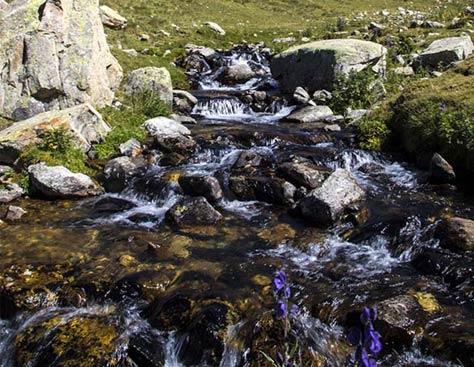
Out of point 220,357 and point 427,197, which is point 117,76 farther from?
point 220,357

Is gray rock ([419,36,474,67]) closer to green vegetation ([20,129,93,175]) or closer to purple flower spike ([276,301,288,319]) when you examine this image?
green vegetation ([20,129,93,175])

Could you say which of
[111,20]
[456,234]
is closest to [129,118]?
[456,234]

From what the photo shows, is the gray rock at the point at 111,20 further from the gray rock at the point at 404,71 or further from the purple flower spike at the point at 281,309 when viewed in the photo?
the purple flower spike at the point at 281,309

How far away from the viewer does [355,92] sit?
1731cm

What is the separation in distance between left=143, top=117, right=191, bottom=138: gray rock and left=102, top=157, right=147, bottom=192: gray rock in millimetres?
1882

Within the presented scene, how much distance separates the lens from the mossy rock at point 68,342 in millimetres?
5895

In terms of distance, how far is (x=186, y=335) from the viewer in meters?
6.22

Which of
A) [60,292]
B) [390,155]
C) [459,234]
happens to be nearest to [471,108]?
[390,155]

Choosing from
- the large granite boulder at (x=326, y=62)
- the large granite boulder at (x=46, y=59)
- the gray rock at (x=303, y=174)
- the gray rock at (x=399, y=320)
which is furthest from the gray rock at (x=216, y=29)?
the gray rock at (x=399, y=320)

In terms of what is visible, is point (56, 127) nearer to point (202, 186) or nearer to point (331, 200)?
point (202, 186)

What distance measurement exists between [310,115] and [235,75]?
8499 millimetres

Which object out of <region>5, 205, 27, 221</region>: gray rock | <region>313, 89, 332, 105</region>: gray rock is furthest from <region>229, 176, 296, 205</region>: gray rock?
<region>313, 89, 332, 105</region>: gray rock

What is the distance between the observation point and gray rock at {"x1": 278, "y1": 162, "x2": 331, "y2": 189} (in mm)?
10781

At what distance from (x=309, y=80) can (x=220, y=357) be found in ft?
53.0
